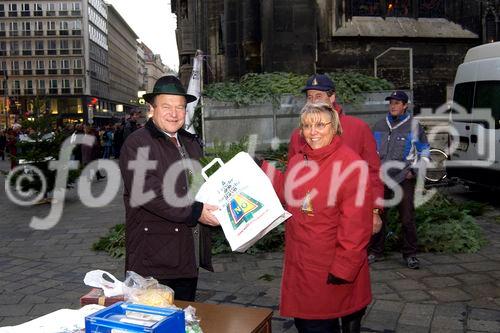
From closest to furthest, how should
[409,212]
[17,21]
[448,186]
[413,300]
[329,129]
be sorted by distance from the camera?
[329,129] < [413,300] < [409,212] < [448,186] < [17,21]

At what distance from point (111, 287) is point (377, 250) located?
15.5 ft

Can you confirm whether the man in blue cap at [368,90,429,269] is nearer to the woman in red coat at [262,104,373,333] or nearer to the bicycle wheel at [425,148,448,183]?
the woman in red coat at [262,104,373,333]

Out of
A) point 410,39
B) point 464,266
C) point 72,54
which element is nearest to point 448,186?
point 410,39

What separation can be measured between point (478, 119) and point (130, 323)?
10.5 metres

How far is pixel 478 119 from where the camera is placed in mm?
11062

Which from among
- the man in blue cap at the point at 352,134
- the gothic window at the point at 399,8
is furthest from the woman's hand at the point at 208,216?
the gothic window at the point at 399,8

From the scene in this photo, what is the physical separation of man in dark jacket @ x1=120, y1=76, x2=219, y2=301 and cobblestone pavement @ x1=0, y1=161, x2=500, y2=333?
164cm

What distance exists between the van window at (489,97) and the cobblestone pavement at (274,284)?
2.64 m

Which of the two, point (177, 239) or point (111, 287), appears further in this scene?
point (177, 239)

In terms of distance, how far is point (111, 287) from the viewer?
2.71 meters

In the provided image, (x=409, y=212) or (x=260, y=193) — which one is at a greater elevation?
(x=260, y=193)

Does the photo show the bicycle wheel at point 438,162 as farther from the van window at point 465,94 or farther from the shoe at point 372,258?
the shoe at point 372,258

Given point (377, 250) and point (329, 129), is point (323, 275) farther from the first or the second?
point (377, 250)

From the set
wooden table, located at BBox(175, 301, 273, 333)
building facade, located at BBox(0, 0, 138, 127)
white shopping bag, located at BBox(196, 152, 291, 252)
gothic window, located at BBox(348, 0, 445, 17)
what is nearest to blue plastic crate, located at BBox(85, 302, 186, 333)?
wooden table, located at BBox(175, 301, 273, 333)
